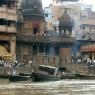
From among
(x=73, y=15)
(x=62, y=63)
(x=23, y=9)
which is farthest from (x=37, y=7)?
(x=73, y=15)

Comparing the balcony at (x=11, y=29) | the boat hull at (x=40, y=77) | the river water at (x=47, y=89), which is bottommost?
the boat hull at (x=40, y=77)

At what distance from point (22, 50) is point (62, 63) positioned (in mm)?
7468

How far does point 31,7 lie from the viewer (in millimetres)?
70438

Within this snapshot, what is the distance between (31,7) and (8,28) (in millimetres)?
9056

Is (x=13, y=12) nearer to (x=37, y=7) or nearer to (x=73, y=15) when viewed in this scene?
(x=37, y=7)

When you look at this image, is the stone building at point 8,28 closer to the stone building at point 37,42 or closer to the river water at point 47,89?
the stone building at point 37,42

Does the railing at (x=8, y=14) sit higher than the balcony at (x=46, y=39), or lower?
→ higher

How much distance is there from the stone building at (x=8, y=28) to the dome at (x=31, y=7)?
632 centimetres

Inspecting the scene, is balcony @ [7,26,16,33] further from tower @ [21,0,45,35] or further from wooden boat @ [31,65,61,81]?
wooden boat @ [31,65,61,81]

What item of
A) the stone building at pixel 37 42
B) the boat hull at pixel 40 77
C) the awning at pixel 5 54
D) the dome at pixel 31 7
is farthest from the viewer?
the dome at pixel 31 7

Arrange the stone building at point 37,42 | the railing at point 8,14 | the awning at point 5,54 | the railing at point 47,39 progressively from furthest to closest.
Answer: the railing at point 47,39 → the stone building at point 37,42 → the railing at point 8,14 → the awning at point 5,54

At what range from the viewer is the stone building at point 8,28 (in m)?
62.2

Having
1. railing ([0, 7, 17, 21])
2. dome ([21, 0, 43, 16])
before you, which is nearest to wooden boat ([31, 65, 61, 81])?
railing ([0, 7, 17, 21])

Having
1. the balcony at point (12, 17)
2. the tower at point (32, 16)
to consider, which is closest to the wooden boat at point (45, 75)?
the balcony at point (12, 17)
